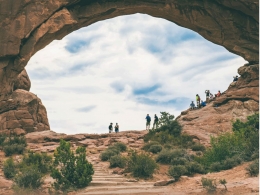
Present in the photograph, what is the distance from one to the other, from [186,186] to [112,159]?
5.98 meters

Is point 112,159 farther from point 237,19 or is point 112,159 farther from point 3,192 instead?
point 237,19

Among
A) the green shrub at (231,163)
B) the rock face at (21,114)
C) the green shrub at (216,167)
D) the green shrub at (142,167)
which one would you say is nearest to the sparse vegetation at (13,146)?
the rock face at (21,114)

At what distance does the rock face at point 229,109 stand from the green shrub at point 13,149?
1163 centimetres

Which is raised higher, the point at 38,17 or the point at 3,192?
the point at 38,17

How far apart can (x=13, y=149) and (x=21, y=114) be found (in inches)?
337

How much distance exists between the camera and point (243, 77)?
27516mm

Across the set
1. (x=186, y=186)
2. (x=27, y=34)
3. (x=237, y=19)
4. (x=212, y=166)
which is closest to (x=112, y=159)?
(x=212, y=166)

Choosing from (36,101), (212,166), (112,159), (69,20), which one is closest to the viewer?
(212,166)

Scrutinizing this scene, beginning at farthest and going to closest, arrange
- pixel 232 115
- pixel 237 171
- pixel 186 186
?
pixel 232 115 < pixel 237 171 < pixel 186 186

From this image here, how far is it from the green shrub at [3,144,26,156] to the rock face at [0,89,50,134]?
6.65 m

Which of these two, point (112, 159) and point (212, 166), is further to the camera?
point (112, 159)

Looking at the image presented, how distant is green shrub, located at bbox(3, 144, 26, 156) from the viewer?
18.7 meters

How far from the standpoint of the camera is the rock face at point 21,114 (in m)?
26.2

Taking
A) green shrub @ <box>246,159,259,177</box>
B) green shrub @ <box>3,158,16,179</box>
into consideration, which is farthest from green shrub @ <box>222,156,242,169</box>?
green shrub @ <box>3,158,16,179</box>
